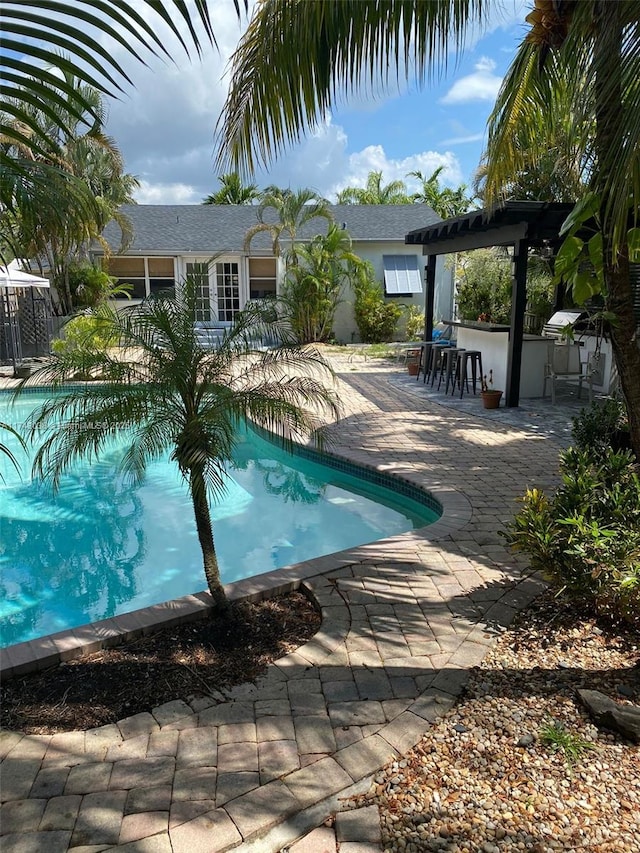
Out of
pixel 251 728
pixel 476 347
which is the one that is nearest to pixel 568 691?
pixel 251 728

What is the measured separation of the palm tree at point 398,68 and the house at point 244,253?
17.1 meters

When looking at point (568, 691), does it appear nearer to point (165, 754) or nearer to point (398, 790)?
point (398, 790)

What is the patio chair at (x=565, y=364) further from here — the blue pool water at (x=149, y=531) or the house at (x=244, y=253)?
the house at (x=244, y=253)

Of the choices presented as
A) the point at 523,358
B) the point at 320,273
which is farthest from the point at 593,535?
the point at 320,273

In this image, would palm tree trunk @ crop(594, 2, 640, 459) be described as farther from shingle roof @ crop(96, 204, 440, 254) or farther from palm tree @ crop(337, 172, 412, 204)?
palm tree @ crop(337, 172, 412, 204)

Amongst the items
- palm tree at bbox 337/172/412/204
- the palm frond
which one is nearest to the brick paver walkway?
the palm frond

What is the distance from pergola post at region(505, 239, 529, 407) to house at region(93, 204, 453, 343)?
34.4 ft

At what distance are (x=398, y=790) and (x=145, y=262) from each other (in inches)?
881

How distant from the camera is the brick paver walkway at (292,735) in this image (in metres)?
2.40

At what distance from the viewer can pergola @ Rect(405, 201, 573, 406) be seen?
9.86 m

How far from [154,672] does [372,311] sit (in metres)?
18.2

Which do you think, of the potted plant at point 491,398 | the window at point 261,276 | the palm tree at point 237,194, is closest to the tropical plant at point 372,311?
the window at point 261,276

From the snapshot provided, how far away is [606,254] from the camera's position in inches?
130

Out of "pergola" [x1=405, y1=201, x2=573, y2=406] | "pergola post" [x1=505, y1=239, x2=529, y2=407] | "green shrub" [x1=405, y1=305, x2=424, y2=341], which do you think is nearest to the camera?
"pergola" [x1=405, y1=201, x2=573, y2=406]
